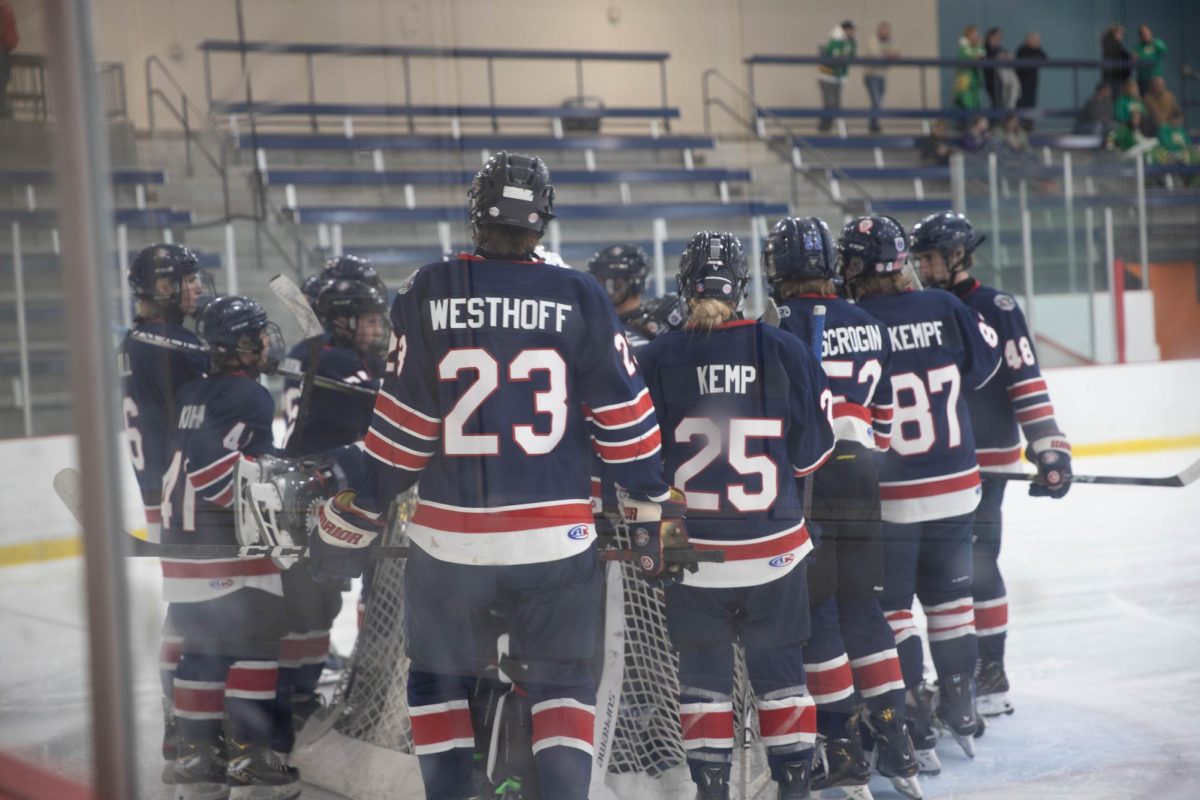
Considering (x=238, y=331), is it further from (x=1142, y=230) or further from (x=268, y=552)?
(x=1142, y=230)

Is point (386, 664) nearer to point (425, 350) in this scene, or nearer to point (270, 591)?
point (270, 591)

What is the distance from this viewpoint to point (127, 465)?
1.41 metres

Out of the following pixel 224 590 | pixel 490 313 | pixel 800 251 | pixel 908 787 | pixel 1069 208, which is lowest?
pixel 908 787

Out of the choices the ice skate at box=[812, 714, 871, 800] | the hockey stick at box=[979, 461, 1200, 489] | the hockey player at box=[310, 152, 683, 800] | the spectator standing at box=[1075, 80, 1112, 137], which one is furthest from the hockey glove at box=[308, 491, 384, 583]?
the spectator standing at box=[1075, 80, 1112, 137]

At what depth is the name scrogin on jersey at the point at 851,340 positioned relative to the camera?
88.4 inches

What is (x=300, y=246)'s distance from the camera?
275cm

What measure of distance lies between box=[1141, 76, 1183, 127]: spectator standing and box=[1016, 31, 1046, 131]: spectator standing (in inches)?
7.7

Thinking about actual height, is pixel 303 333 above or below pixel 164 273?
below

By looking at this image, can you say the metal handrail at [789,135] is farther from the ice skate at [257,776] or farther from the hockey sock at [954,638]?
the ice skate at [257,776]

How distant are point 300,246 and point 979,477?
5.13 ft

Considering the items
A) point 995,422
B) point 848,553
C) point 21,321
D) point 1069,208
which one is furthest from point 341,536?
point 1069,208

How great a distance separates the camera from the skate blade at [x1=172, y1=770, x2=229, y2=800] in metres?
2.29

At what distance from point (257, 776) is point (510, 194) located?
1315 millimetres

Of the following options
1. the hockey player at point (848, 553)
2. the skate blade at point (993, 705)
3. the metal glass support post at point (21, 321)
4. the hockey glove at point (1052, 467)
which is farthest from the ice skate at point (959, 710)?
the metal glass support post at point (21, 321)
